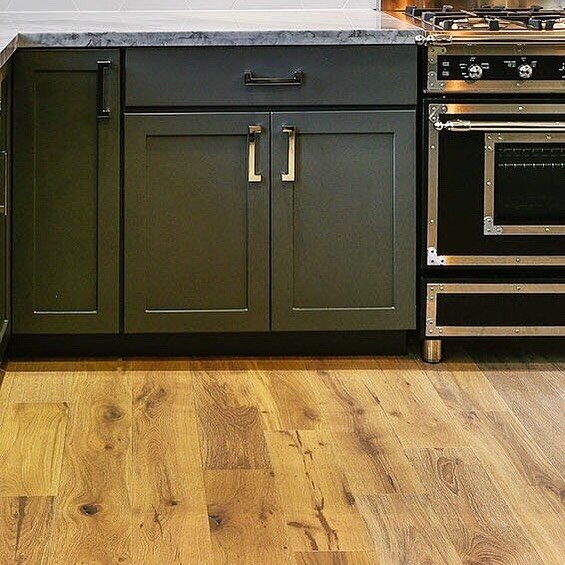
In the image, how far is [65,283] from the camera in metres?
3.54

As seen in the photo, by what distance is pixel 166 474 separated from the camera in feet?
9.12

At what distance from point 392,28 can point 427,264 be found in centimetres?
69

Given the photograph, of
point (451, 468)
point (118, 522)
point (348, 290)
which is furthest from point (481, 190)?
point (118, 522)

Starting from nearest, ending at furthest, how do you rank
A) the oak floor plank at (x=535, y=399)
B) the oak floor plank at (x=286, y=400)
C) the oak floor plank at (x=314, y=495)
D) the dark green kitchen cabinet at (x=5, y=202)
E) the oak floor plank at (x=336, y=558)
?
the oak floor plank at (x=336, y=558) < the oak floor plank at (x=314, y=495) < the oak floor plank at (x=535, y=399) < the oak floor plank at (x=286, y=400) < the dark green kitchen cabinet at (x=5, y=202)

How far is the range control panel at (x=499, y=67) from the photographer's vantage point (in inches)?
135

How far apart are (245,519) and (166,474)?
30cm

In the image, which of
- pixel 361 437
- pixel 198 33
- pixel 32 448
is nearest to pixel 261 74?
pixel 198 33

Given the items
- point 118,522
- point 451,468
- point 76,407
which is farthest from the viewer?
point 76,407

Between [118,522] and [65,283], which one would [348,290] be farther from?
[118,522]

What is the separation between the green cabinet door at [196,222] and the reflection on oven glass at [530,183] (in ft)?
2.23

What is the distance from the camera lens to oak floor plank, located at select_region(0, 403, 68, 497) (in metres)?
2.71

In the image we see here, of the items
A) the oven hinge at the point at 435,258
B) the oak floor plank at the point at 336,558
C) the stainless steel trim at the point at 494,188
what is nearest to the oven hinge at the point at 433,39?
the stainless steel trim at the point at 494,188

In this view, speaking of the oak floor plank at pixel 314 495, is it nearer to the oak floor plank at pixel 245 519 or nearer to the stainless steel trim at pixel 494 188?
the oak floor plank at pixel 245 519

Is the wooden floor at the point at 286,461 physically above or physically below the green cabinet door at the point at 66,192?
below
